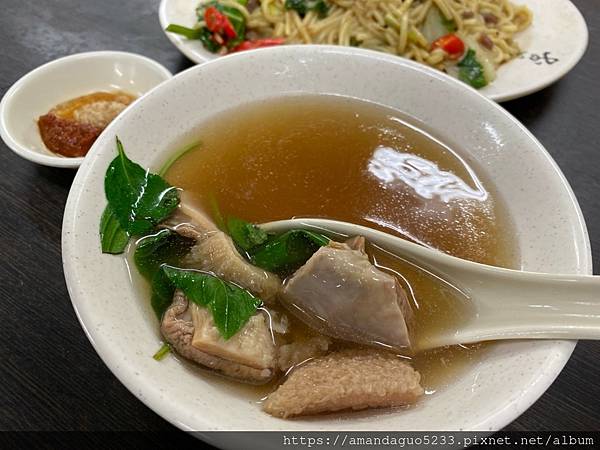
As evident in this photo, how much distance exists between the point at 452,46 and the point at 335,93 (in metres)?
1.12

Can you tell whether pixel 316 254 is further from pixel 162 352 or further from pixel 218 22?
pixel 218 22

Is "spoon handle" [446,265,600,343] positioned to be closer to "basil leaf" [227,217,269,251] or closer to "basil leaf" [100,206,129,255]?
"basil leaf" [227,217,269,251]

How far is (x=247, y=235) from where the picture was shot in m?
1.48

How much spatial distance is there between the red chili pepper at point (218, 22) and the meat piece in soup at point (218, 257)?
1.45 metres

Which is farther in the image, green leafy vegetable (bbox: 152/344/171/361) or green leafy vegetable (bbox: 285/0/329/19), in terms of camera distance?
green leafy vegetable (bbox: 285/0/329/19)

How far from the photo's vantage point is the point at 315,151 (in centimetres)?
181

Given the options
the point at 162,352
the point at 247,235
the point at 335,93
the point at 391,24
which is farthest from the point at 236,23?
the point at 162,352

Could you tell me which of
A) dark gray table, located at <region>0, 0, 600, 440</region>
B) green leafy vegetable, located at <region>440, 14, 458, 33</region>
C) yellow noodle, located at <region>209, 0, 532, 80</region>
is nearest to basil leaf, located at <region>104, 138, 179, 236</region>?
dark gray table, located at <region>0, 0, 600, 440</region>

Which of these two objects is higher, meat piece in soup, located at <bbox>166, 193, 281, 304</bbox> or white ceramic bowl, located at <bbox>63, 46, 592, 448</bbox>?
white ceramic bowl, located at <bbox>63, 46, 592, 448</bbox>

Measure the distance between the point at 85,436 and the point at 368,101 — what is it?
1.40m

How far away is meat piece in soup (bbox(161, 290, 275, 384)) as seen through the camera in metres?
1.16

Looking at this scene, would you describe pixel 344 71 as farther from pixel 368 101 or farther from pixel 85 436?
pixel 85 436

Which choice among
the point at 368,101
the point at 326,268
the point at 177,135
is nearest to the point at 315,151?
the point at 368,101

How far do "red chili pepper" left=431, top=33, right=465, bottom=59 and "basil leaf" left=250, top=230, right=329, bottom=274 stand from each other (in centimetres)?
171
